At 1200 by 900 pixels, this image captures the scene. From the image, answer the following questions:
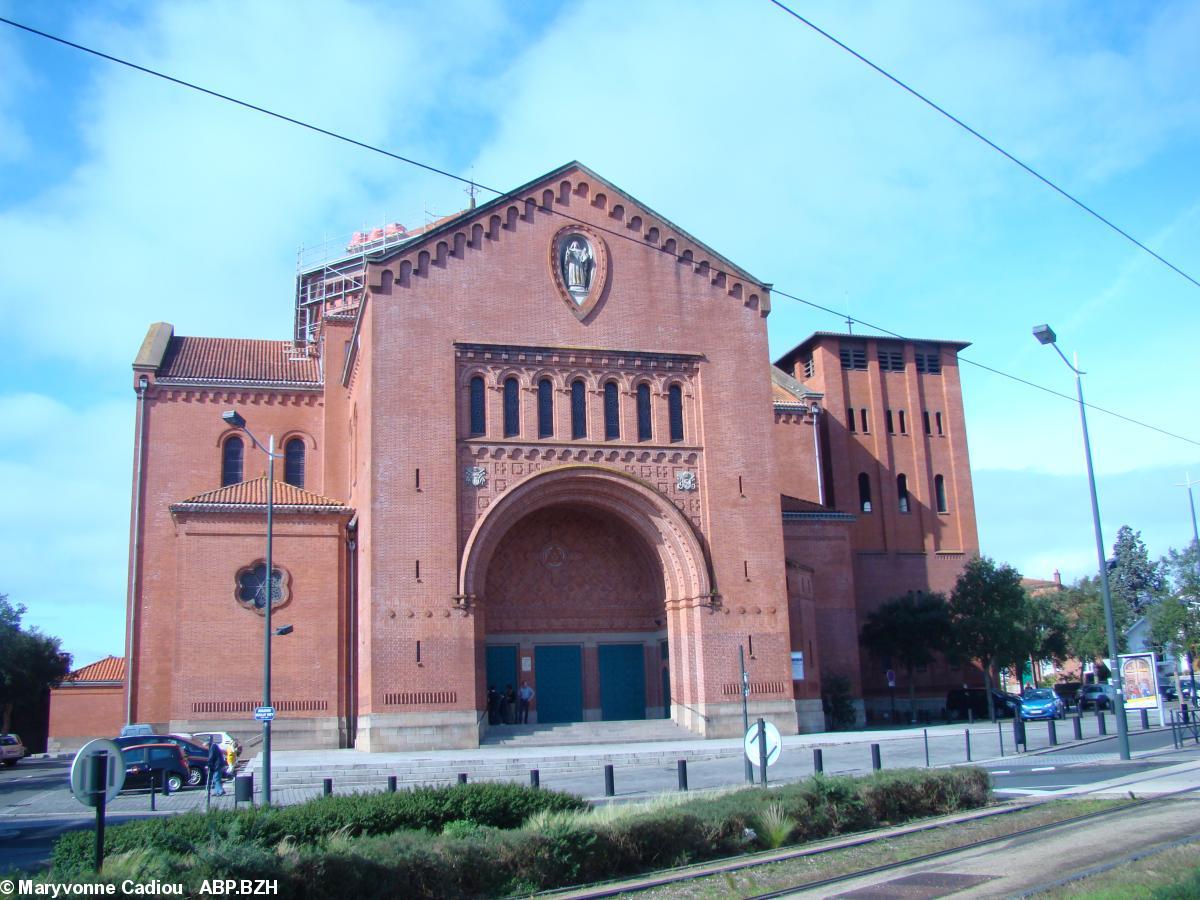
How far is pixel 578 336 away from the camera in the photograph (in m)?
34.8

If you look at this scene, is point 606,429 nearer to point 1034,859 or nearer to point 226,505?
point 226,505

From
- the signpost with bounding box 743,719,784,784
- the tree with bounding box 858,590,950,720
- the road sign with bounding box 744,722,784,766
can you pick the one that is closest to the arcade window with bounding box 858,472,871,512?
the tree with bounding box 858,590,950,720

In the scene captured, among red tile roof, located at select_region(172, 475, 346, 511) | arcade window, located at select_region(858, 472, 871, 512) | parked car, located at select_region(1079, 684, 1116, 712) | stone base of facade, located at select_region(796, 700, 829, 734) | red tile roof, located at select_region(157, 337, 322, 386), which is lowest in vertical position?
parked car, located at select_region(1079, 684, 1116, 712)

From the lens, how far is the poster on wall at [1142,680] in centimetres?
2822

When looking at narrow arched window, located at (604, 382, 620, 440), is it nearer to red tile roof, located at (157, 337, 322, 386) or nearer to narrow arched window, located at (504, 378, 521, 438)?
narrow arched window, located at (504, 378, 521, 438)

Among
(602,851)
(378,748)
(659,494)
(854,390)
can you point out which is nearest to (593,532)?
(659,494)

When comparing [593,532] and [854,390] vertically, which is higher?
[854,390]

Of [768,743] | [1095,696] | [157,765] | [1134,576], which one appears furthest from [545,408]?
[1134,576]

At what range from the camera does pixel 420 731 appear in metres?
30.4

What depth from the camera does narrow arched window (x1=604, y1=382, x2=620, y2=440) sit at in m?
34.9

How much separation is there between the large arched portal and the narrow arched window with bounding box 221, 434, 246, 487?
11.8 m

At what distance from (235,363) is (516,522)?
53.2 ft

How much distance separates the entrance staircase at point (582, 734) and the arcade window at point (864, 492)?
19492 mm

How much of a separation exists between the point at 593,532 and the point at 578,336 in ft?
22.2
